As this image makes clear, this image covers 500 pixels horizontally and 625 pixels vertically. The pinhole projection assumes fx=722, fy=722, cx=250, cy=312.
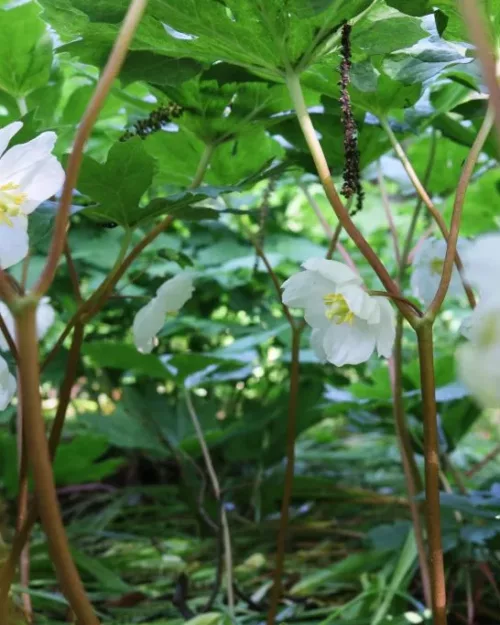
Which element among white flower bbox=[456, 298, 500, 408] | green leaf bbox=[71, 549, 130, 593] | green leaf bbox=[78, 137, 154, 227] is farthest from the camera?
green leaf bbox=[71, 549, 130, 593]

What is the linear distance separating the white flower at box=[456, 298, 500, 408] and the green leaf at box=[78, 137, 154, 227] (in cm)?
34

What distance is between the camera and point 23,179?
1.60ft

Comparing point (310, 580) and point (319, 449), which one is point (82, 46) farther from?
point (319, 449)

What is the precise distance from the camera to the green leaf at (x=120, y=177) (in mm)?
560

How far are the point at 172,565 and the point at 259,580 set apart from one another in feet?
0.44

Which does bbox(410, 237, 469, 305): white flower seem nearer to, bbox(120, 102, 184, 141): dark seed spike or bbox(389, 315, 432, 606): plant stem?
bbox(389, 315, 432, 606): plant stem

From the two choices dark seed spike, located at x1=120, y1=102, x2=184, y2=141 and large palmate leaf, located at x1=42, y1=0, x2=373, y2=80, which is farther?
dark seed spike, located at x1=120, y1=102, x2=184, y2=141

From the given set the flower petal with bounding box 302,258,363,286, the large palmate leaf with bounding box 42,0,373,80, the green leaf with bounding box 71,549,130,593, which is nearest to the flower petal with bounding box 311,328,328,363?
the flower petal with bounding box 302,258,363,286

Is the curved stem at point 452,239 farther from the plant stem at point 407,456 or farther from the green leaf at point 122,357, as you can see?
the green leaf at point 122,357

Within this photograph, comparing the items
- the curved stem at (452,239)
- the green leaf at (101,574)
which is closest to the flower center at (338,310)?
the curved stem at (452,239)

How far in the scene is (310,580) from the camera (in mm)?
885

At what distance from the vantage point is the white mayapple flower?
531 millimetres

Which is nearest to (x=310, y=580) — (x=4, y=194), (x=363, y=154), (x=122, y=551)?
(x=122, y=551)

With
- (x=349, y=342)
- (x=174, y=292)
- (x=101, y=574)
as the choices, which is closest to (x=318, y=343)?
(x=349, y=342)
